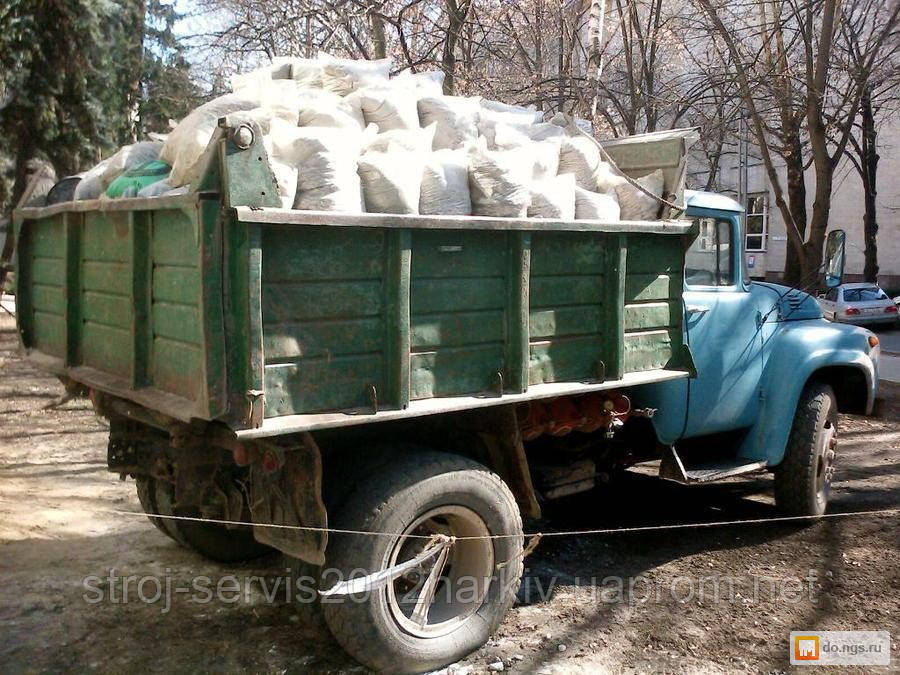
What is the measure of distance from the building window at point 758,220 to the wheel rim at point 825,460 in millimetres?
26344

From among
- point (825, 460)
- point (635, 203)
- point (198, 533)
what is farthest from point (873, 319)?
point (198, 533)

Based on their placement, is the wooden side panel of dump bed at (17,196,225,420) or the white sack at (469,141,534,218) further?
the white sack at (469,141,534,218)

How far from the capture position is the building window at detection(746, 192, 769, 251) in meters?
30.8

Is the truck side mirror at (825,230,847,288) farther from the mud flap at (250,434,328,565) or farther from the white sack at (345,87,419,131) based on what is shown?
the mud flap at (250,434,328,565)

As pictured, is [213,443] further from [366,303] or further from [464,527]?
[464,527]

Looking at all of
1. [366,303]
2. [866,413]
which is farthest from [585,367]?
[866,413]

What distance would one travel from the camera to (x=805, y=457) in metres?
5.52

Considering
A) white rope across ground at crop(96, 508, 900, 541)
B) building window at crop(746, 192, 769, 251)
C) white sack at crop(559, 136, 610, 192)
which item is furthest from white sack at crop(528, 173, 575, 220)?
building window at crop(746, 192, 769, 251)

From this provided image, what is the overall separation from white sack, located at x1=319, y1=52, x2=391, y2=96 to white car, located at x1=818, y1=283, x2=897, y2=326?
18.0 metres

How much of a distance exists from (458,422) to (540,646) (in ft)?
3.56

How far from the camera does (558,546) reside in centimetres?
530

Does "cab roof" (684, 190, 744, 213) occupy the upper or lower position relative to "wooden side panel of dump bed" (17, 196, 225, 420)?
upper

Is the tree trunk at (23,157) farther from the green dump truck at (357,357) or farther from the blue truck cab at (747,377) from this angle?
the blue truck cab at (747,377)

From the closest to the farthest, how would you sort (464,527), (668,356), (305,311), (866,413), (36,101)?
1. (305,311)
2. (464,527)
3. (668,356)
4. (866,413)
5. (36,101)
